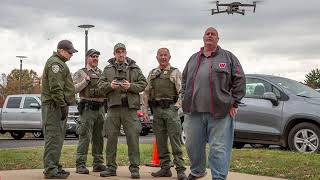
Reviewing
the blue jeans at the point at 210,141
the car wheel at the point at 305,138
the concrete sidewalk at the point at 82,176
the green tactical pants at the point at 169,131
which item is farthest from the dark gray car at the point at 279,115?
the blue jeans at the point at 210,141

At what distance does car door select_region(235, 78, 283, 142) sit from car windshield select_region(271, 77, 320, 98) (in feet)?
0.80

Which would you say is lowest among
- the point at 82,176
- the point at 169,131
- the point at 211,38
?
the point at 82,176

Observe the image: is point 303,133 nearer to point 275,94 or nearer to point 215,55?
point 275,94

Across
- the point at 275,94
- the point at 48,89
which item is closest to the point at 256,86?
the point at 275,94

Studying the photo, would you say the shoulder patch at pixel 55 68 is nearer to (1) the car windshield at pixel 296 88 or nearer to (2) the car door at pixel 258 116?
(2) the car door at pixel 258 116

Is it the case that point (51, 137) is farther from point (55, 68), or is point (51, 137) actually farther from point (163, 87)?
point (163, 87)

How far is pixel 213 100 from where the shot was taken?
21.0ft

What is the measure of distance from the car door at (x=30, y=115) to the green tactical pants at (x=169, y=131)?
1379 centimetres

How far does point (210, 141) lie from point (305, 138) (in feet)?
16.1

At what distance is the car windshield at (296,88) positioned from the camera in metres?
11.3

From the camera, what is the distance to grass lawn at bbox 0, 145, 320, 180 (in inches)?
327

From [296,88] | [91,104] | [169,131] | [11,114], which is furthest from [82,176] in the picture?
→ [11,114]

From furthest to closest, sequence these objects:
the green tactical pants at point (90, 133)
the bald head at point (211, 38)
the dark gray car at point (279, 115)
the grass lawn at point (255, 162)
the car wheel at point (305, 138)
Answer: the dark gray car at point (279, 115) < the car wheel at point (305, 138) < the green tactical pants at point (90, 133) < the grass lawn at point (255, 162) < the bald head at point (211, 38)

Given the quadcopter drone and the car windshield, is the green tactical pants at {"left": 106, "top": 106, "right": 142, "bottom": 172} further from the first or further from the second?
the quadcopter drone
